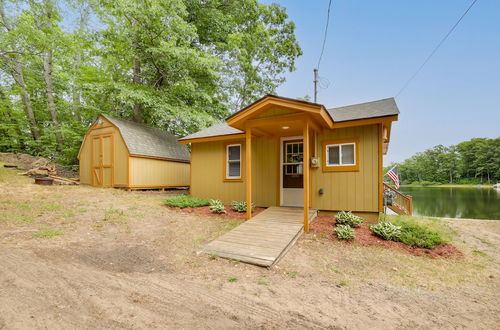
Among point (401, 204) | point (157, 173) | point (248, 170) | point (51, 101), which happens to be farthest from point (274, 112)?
point (51, 101)

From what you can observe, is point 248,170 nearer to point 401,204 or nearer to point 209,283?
point 209,283

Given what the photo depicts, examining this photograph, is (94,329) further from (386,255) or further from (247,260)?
(386,255)

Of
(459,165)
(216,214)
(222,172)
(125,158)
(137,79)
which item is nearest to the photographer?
(216,214)

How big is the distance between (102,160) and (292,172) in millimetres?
9982

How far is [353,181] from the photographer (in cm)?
616

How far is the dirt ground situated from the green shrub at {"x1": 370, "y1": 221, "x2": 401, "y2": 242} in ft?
1.88

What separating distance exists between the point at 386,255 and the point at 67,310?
4.97 metres

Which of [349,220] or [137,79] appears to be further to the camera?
[137,79]

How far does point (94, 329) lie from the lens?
6.41 feet

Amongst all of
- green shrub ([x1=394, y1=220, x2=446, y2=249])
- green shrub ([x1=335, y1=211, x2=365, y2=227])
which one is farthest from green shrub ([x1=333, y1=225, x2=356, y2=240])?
green shrub ([x1=394, y1=220, x2=446, y2=249])

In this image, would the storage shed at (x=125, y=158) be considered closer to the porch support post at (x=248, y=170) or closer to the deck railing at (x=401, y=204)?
the porch support post at (x=248, y=170)

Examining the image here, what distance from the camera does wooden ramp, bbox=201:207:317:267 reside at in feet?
13.0

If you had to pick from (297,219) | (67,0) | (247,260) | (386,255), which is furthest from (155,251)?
(67,0)

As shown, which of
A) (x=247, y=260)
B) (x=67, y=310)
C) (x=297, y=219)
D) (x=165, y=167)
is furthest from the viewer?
(x=165, y=167)
